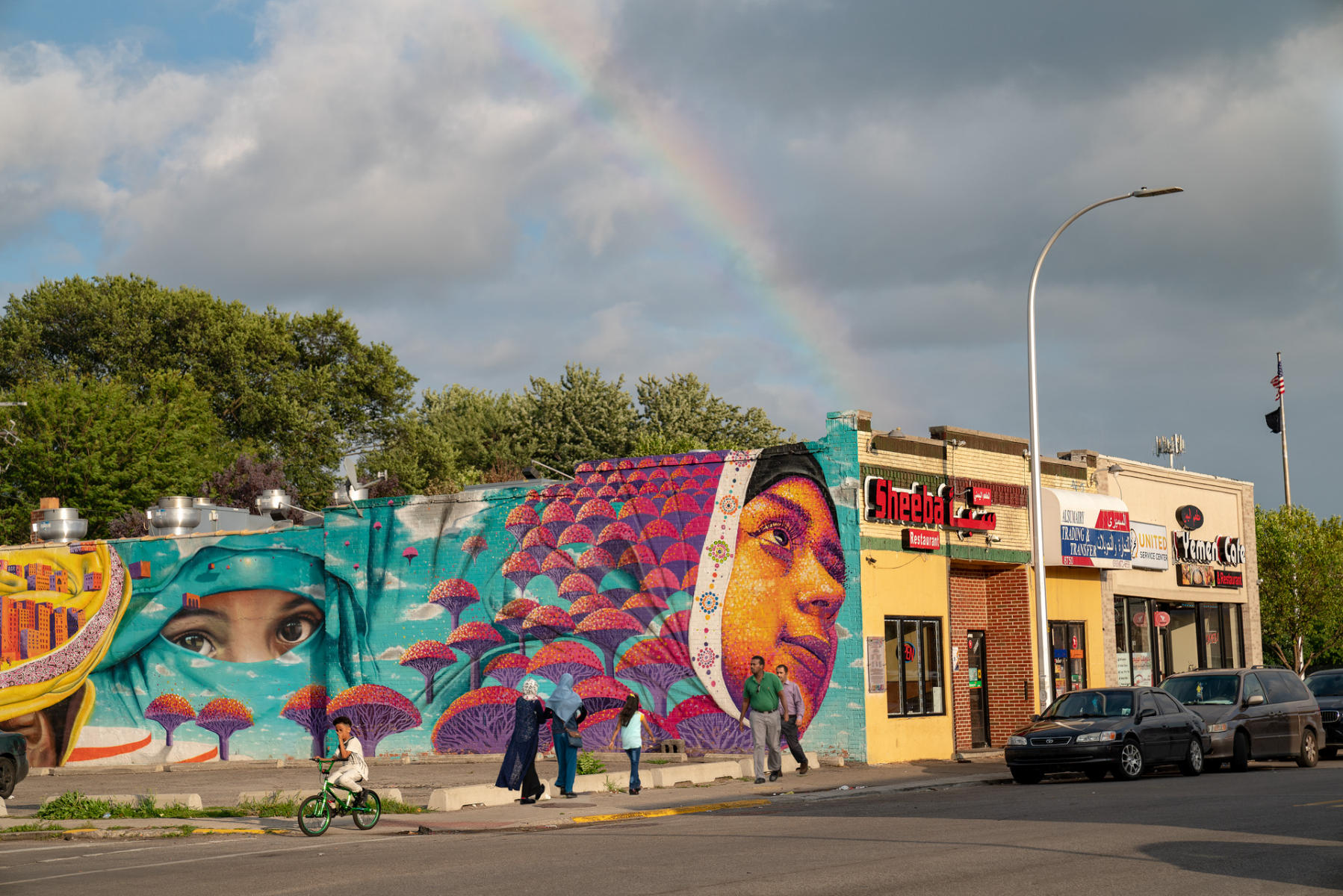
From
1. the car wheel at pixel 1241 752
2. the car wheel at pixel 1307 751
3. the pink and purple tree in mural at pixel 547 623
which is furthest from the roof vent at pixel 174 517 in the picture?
the car wheel at pixel 1307 751

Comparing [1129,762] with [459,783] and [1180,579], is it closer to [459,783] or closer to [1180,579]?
[459,783]

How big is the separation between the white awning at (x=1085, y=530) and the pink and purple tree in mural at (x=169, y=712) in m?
19.6

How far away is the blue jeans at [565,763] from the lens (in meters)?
19.6

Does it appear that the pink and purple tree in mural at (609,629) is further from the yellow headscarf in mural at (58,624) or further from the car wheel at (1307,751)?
the yellow headscarf in mural at (58,624)

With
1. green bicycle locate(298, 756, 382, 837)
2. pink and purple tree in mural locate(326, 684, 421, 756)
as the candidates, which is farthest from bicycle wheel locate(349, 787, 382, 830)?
pink and purple tree in mural locate(326, 684, 421, 756)

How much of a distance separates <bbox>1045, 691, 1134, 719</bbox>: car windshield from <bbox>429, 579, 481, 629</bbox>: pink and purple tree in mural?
12.4m

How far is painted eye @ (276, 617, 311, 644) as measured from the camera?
31719 mm

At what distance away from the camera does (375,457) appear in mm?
66500

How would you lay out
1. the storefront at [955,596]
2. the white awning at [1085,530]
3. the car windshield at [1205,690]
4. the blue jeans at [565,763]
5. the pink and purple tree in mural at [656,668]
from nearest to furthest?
the blue jeans at [565,763]
the car windshield at [1205,690]
the storefront at [955,596]
the pink and purple tree in mural at [656,668]
the white awning at [1085,530]

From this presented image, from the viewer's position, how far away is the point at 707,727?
27172 millimetres

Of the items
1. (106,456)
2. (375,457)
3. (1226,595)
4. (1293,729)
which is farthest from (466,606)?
(375,457)

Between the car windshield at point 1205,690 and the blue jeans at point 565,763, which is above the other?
the car windshield at point 1205,690

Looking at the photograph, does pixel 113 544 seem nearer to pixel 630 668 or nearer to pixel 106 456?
pixel 630 668

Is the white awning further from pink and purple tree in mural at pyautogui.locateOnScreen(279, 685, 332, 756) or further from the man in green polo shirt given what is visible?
pink and purple tree in mural at pyautogui.locateOnScreen(279, 685, 332, 756)
